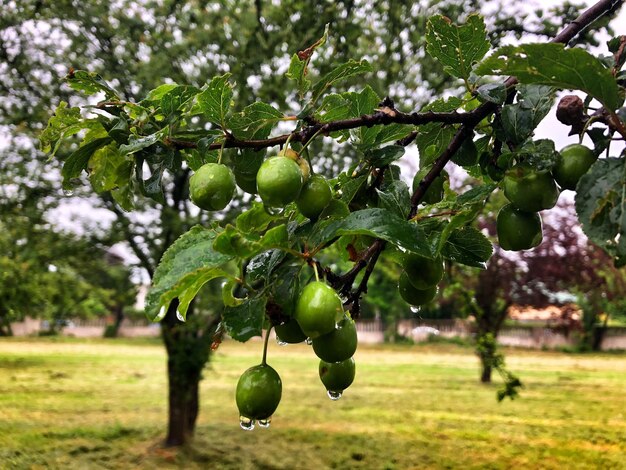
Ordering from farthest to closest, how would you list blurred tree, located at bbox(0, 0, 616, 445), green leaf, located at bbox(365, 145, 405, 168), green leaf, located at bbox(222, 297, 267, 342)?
blurred tree, located at bbox(0, 0, 616, 445) < green leaf, located at bbox(365, 145, 405, 168) < green leaf, located at bbox(222, 297, 267, 342)

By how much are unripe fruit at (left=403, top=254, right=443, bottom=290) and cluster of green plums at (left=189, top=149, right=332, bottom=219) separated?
179mm

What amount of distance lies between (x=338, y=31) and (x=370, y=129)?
4902mm

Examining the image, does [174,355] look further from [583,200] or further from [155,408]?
[583,200]

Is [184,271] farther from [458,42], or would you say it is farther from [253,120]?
[458,42]

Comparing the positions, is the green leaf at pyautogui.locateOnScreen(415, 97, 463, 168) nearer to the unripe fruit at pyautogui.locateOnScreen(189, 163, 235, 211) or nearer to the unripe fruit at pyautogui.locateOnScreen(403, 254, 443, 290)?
the unripe fruit at pyautogui.locateOnScreen(403, 254, 443, 290)

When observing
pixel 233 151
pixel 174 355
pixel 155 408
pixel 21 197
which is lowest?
pixel 155 408

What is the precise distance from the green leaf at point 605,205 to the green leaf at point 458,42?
1.07 ft

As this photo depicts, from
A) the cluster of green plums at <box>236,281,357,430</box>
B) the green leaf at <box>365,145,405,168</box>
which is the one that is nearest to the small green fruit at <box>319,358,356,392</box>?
the cluster of green plums at <box>236,281,357,430</box>

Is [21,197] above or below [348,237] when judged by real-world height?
above

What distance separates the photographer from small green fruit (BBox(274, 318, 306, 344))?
2.67 ft

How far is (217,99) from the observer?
85 cm

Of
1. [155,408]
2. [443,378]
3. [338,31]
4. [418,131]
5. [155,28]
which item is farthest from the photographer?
[443,378]

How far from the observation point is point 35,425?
333 inches

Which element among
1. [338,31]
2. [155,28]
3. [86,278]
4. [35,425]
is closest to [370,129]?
[338,31]
